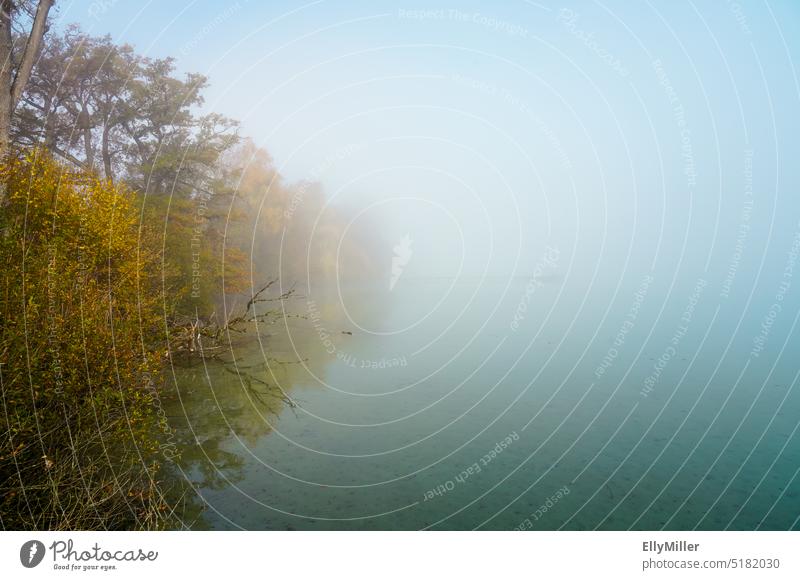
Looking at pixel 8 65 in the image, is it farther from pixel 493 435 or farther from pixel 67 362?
pixel 493 435

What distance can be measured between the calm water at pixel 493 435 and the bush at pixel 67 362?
258cm

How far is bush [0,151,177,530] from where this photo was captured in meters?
8.70

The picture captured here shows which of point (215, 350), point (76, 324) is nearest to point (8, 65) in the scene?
point (76, 324)

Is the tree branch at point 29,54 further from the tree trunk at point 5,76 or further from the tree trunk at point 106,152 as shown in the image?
the tree trunk at point 106,152

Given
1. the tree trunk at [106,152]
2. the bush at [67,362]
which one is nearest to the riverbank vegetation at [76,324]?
the bush at [67,362]

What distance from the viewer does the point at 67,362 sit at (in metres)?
10.2

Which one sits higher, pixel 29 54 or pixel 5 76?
pixel 29 54

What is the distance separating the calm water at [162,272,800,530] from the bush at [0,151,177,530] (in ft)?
8.48

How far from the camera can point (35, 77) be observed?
93.7ft

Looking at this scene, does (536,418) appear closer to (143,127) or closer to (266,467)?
(266,467)

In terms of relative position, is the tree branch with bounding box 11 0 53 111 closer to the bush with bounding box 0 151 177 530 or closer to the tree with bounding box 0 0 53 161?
the tree with bounding box 0 0 53 161

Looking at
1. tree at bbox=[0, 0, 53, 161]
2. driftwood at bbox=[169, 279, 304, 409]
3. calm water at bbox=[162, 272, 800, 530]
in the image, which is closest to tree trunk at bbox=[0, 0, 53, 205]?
tree at bbox=[0, 0, 53, 161]

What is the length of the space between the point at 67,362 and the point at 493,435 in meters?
14.3
